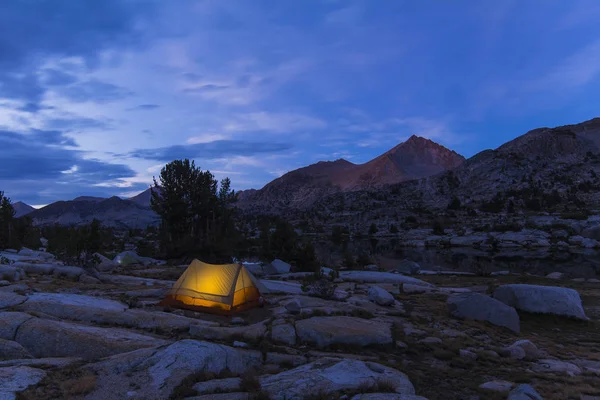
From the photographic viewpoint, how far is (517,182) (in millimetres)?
115750

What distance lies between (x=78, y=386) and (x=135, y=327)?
4.95m

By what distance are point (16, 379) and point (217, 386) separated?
3.67m

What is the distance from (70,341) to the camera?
30.2 ft

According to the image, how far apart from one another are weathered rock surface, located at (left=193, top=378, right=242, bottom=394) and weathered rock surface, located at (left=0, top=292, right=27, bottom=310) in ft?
28.5

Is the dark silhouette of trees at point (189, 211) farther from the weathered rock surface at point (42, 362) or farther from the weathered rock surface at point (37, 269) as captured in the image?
the weathered rock surface at point (42, 362)

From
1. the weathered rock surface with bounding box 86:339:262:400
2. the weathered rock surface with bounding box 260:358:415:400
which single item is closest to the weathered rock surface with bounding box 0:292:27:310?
the weathered rock surface with bounding box 86:339:262:400

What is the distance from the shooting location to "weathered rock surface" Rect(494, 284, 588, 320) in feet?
53.5

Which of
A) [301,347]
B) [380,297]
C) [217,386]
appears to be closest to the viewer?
[217,386]

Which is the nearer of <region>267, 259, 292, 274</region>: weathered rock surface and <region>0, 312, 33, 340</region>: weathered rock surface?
<region>0, 312, 33, 340</region>: weathered rock surface

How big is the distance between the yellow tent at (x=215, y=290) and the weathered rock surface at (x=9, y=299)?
4848 millimetres

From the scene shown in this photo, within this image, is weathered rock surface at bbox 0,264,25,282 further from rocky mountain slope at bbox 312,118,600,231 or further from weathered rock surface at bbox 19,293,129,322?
rocky mountain slope at bbox 312,118,600,231

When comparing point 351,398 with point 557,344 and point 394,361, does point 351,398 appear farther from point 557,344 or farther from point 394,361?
point 557,344

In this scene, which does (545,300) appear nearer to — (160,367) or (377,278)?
(377,278)

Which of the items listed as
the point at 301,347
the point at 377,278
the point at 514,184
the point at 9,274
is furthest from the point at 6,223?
the point at 514,184
